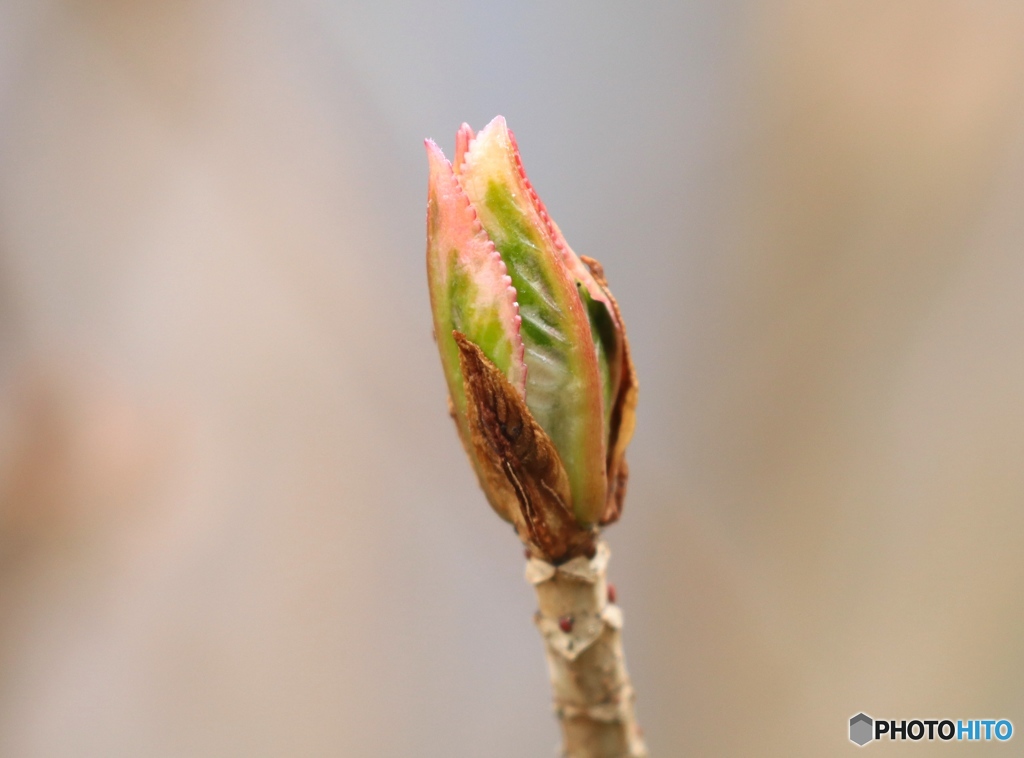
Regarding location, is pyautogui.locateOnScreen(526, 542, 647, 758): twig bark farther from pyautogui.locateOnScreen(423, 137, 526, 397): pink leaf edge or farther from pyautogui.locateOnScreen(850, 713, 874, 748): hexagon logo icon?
pyautogui.locateOnScreen(850, 713, 874, 748): hexagon logo icon

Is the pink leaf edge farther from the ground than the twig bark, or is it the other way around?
the pink leaf edge

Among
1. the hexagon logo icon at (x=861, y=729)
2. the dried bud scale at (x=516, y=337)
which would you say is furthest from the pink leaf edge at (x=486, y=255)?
the hexagon logo icon at (x=861, y=729)

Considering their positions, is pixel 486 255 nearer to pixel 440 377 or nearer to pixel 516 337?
pixel 516 337

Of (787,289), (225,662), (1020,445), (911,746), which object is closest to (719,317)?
(787,289)

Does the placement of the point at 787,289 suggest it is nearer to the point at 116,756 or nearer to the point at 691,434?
the point at 691,434

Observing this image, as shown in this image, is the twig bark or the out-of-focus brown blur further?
the out-of-focus brown blur

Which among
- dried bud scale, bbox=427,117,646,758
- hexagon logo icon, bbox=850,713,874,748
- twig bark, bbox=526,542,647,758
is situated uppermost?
dried bud scale, bbox=427,117,646,758

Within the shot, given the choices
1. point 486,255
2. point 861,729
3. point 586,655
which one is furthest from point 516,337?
point 861,729

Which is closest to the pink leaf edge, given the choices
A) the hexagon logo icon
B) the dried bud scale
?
the dried bud scale
